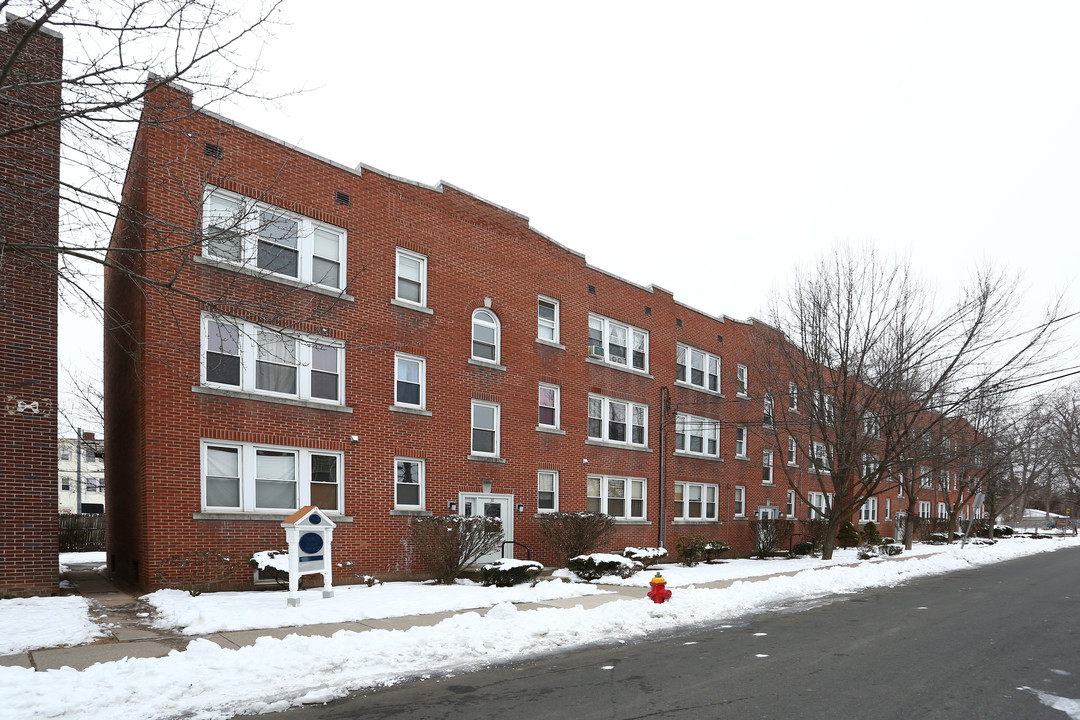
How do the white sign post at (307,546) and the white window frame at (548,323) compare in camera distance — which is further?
the white window frame at (548,323)

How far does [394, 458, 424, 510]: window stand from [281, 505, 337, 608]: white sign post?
4.26 meters

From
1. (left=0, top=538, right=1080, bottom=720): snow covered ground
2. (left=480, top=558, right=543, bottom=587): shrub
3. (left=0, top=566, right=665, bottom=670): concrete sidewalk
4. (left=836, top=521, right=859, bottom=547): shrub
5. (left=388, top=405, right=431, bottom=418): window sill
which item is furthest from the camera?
(left=836, top=521, right=859, bottom=547): shrub

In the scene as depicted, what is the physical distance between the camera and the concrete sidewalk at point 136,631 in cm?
841

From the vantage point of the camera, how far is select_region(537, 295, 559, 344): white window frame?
2230 centimetres

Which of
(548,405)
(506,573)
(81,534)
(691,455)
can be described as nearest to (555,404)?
(548,405)

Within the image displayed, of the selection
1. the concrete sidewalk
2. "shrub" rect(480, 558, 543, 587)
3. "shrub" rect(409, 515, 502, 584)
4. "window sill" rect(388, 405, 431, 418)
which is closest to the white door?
"shrub" rect(409, 515, 502, 584)

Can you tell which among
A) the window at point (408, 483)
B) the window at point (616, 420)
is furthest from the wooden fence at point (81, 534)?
the window at point (616, 420)

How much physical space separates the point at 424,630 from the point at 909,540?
29.4 m

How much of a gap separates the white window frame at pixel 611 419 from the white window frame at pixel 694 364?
247 cm

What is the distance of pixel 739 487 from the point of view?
30.8 m

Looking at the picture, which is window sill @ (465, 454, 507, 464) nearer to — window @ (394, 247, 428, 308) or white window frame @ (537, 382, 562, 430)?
white window frame @ (537, 382, 562, 430)

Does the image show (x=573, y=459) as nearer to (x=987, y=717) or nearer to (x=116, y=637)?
(x=116, y=637)

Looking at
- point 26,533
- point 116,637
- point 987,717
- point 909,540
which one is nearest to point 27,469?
point 26,533

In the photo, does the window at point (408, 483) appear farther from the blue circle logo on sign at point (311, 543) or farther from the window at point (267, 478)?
the blue circle logo on sign at point (311, 543)
